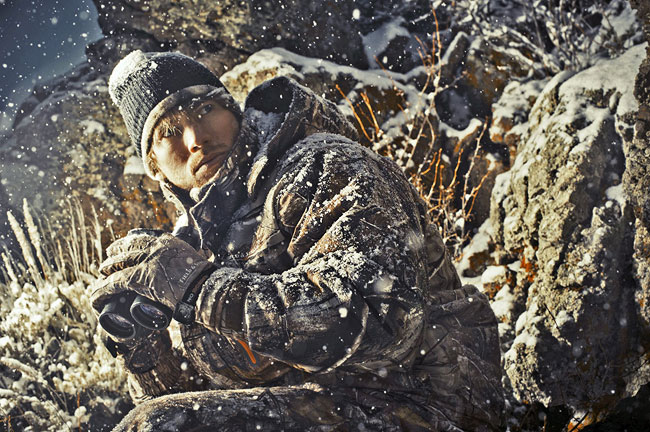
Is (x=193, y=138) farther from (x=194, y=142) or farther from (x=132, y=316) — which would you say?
(x=132, y=316)

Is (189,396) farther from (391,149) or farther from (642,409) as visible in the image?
(391,149)

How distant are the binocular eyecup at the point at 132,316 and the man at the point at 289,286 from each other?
3cm

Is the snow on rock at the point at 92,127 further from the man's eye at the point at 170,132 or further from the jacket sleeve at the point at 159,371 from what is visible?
the jacket sleeve at the point at 159,371

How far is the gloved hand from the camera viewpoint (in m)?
1.45

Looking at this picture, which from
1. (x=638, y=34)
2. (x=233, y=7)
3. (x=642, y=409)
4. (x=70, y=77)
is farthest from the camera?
(x=70, y=77)

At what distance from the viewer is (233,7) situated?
4707 millimetres

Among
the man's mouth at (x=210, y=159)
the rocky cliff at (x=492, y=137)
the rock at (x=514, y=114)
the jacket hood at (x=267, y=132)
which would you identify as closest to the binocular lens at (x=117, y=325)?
the jacket hood at (x=267, y=132)

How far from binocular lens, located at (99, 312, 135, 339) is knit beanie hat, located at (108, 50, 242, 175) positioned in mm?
800

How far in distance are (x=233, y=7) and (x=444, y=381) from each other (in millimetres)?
4304

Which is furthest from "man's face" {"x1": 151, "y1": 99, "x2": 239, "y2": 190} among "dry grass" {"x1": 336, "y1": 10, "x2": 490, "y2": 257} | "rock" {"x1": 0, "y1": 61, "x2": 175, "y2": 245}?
"rock" {"x1": 0, "y1": 61, "x2": 175, "y2": 245}

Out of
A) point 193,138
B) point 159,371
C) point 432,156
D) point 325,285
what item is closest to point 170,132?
point 193,138

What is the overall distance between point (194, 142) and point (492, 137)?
3.01 meters

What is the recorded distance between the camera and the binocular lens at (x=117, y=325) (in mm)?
1524

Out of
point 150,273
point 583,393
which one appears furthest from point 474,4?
point 150,273
